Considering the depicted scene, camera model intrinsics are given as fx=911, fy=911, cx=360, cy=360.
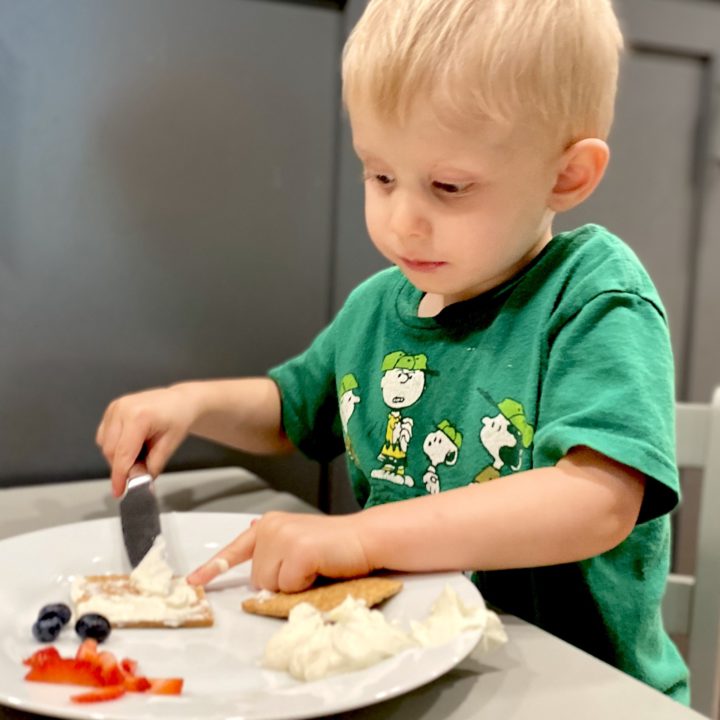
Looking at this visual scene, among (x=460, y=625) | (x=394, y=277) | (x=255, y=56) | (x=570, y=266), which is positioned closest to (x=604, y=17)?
(x=570, y=266)

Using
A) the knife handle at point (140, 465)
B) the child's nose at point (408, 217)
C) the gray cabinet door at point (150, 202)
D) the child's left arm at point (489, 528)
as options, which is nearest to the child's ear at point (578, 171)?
the child's nose at point (408, 217)

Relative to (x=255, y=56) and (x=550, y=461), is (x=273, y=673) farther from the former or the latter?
(x=255, y=56)

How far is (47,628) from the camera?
1.86 ft

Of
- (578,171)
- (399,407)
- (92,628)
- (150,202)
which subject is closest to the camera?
(92,628)

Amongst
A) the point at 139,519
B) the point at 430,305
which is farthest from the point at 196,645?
the point at 430,305

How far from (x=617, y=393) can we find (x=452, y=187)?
0.61 ft

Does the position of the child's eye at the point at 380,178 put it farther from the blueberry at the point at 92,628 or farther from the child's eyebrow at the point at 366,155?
the blueberry at the point at 92,628

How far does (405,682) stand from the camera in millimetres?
450

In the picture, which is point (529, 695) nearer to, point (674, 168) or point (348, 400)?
point (348, 400)

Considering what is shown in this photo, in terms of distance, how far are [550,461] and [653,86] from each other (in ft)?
3.15

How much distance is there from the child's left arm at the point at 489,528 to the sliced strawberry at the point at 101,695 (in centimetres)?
14

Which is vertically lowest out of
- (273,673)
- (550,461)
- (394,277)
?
(273,673)

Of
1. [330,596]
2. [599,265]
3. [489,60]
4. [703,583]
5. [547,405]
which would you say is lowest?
[703,583]

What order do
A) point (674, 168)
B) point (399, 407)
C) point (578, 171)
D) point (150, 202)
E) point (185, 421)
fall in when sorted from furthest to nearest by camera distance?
1. point (674, 168)
2. point (150, 202)
3. point (185, 421)
4. point (399, 407)
5. point (578, 171)
